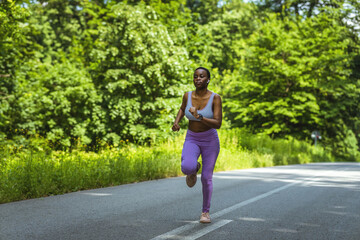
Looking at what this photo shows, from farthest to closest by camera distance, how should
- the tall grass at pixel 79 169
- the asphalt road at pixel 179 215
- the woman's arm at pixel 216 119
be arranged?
1. the tall grass at pixel 79 169
2. the woman's arm at pixel 216 119
3. the asphalt road at pixel 179 215

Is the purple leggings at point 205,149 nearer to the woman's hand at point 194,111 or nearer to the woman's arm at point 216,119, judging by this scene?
the woman's arm at point 216,119

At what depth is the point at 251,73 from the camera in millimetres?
32094

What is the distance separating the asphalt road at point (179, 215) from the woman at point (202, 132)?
61 cm

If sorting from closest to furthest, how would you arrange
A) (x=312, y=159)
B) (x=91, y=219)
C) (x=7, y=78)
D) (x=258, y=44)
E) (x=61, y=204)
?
(x=91, y=219) < (x=61, y=204) < (x=7, y=78) < (x=312, y=159) < (x=258, y=44)

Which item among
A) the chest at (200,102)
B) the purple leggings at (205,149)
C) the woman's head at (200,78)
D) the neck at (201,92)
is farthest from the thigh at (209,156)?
the woman's head at (200,78)

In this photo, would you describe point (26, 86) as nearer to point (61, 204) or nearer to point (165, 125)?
point (165, 125)

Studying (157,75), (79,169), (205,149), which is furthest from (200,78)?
(157,75)

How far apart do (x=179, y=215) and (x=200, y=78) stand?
1.89 meters

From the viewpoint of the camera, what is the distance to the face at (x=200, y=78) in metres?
5.10

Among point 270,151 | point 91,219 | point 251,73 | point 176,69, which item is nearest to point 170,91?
point 176,69

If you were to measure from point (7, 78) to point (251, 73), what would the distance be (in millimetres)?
19329

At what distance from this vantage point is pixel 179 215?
5711 millimetres

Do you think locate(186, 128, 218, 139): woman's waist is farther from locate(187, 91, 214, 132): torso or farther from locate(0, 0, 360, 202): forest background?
locate(0, 0, 360, 202): forest background

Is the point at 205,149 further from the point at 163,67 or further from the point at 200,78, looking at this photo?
the point at 163,67
